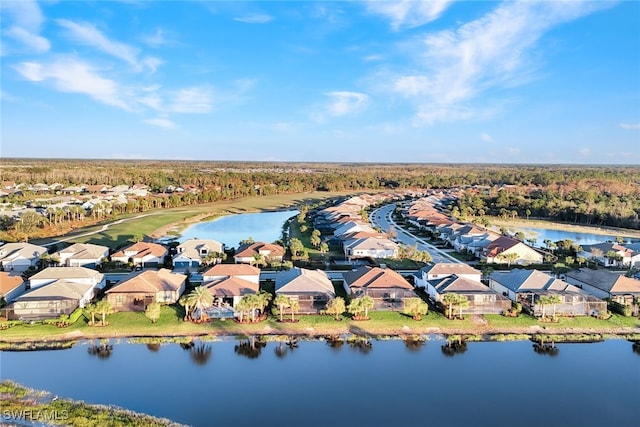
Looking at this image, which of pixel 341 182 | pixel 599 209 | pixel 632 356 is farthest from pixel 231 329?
pixel 341 182

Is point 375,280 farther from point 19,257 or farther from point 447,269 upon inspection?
point 19,257

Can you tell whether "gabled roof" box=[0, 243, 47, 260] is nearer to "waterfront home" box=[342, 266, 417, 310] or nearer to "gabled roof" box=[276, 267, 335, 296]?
"gabled roof" box=[276, 267, 335, 296]

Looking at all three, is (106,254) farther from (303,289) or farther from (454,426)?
(454,426)

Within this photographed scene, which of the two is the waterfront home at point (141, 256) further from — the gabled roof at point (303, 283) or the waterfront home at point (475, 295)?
the waterfront home at point (475, 295)

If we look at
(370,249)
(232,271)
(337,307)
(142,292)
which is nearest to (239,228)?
(370,249)

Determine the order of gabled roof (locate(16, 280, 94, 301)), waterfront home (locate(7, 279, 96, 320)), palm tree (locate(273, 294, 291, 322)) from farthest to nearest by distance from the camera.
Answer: gabled roof (locate(16, 280, 94, 301)) → palm tree (locate(273, 294, 291, 322)) → waterfront home (locate(7, 279, 96, 320))

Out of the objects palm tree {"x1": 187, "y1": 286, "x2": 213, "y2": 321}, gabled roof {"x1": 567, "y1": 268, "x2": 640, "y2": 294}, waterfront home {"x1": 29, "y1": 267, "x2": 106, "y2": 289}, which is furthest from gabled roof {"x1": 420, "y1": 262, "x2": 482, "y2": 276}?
waterfront home {"x1": 29, "y1": 267, "x2": 106, "y2": 289}
